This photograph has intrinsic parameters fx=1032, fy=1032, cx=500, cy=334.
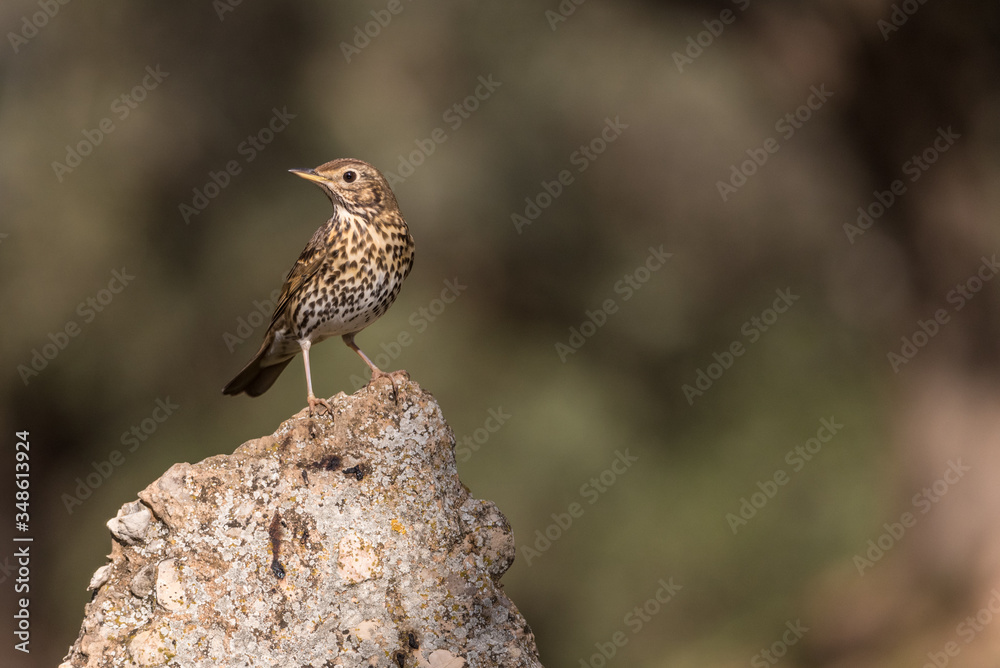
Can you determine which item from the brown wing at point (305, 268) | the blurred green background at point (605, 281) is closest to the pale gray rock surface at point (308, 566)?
the brown wing at point (305, 268)

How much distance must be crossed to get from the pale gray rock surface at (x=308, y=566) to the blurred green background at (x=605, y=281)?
6.07m

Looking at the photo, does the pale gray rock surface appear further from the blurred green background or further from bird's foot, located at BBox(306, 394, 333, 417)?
the blurred green background

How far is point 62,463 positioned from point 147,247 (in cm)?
236

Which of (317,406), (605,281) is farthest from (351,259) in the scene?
(605,281)

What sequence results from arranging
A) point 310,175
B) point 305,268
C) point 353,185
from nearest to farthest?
point 310,175 → point 353,185 → point 305,268

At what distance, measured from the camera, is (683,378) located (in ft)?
38.8

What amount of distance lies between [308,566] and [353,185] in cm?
166

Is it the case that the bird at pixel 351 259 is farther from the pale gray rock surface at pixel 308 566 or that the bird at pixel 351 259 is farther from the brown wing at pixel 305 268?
the pale gray rock surface at pixel 308 566

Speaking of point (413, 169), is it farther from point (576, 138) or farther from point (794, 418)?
point (794, 418)

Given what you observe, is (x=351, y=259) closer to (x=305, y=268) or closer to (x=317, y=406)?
(x=305, y=268)

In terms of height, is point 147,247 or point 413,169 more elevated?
point 413,169

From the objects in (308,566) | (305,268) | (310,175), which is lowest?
(308,566)

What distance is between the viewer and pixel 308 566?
350 centimetres

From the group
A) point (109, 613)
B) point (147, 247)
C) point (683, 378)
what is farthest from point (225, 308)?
point (109, 613)
